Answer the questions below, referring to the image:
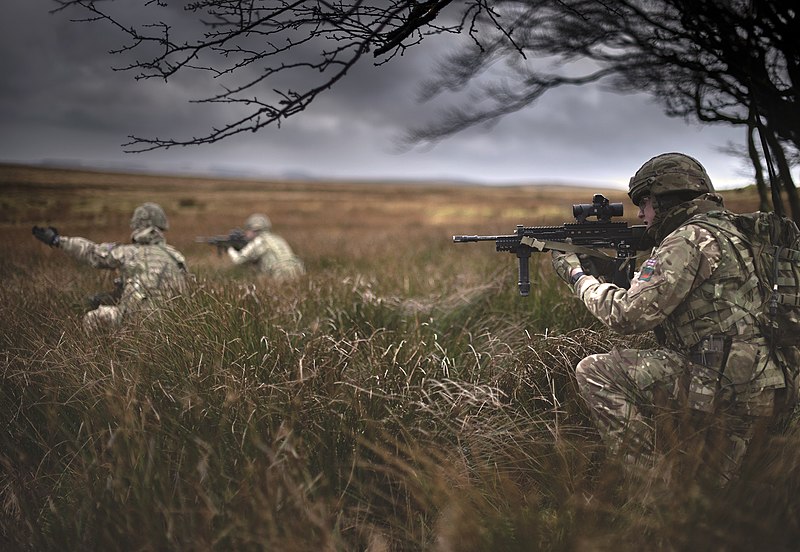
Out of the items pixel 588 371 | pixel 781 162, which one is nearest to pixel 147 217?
pixel 588 371

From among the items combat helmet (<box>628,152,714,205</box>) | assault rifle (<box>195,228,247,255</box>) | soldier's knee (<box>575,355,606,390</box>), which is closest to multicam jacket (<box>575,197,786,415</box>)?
combat helmet (<box>628,152,714,205</box>)

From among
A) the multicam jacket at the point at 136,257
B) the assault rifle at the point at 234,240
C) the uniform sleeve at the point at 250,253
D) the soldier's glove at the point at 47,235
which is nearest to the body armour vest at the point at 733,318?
the multicam jacket at the point at 136,257

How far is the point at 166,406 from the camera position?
242cm

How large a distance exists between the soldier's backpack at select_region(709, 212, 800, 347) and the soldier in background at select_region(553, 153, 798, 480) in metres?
0.04

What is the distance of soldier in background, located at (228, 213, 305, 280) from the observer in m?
7.30

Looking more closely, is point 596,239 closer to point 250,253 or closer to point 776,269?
point 776,269

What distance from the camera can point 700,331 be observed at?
2264 millimetres

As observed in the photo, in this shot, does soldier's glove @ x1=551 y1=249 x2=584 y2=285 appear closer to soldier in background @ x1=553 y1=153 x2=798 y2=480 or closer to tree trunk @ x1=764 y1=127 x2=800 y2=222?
soldier in background @ x1=553 y1=153 x2=798 y2=480

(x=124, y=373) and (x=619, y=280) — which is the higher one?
(x=619, y=280)

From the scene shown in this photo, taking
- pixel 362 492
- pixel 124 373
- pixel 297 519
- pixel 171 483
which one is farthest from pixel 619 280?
pixel 124 373

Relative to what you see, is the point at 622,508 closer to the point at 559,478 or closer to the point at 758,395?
the point at 559,478

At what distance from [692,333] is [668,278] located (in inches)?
13.0

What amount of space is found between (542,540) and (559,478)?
0.25 meters

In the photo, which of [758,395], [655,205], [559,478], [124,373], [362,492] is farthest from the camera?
[124,373]
